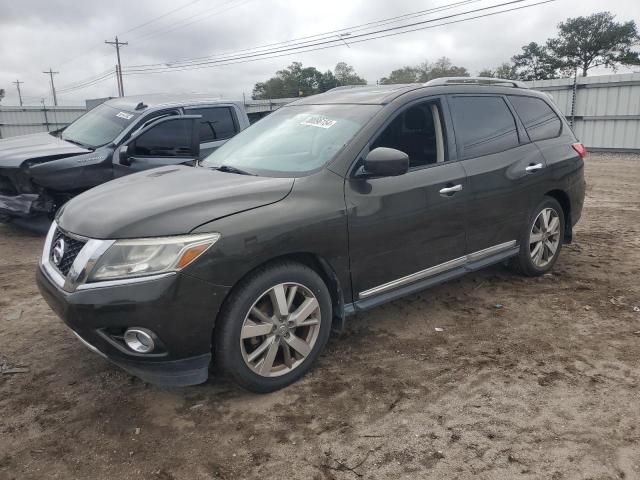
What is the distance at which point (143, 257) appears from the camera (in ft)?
8.43

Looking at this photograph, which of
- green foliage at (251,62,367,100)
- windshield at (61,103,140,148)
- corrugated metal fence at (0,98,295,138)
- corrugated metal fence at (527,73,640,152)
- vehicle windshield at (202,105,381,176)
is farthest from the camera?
green foliage at (251,62,367,100)

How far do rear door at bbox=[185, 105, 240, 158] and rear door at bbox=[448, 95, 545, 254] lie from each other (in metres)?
3.76

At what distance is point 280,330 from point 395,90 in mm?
1953

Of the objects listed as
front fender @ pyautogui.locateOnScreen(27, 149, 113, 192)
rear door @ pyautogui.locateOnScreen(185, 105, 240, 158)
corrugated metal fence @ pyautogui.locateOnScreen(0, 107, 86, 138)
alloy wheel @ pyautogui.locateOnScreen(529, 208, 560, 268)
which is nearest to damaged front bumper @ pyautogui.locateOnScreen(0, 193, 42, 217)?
front fender @ pyautogui.locateOnScreen(27, 149, 113, 192)

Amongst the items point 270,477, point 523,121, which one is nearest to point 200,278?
point 270,477

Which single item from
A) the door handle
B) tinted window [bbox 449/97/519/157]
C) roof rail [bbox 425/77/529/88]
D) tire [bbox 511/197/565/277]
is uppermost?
roof rail [bbox 425/77/529/88]

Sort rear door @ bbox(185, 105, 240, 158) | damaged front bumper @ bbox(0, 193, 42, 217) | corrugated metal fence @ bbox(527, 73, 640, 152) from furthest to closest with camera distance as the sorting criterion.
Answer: corrugated metal fence @ bbox(527, 73, 640, 152), rear door @ bbox(185, 105, 240, 158), damaged front bumper @ bbox(0, 193, 42, 217)

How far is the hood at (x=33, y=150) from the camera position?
6.09 metres

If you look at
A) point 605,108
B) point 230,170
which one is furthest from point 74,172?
point 605,108

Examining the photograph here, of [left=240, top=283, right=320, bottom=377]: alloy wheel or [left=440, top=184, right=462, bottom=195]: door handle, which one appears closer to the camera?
[left=240, top=283, right=320, bottom=377]: alloy wheel

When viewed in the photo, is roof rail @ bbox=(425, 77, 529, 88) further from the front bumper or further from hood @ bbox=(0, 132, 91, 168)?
hood @ bbox=(0, 132, 91, 168)

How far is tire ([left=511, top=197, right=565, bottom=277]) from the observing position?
15.0 ft

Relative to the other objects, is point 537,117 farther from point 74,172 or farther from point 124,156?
point 74,172

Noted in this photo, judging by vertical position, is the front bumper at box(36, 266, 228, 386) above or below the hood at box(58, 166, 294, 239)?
below
